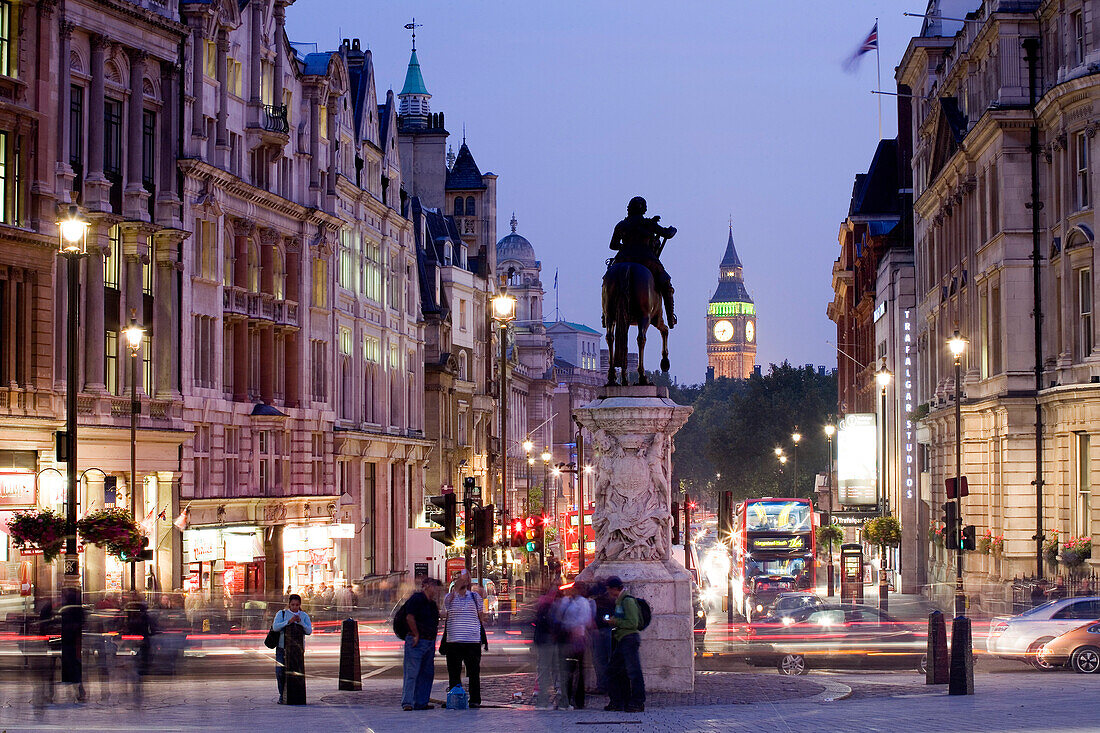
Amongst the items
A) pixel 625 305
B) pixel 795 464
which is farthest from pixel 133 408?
pixel 795 464

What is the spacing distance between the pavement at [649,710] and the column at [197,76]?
27.5 metres

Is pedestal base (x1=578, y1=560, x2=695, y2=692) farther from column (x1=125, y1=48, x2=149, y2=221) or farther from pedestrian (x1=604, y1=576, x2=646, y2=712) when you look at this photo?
column (x1=125, y1=48, x2=149, y2=221)

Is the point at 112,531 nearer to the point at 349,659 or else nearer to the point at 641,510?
the point at 349,659

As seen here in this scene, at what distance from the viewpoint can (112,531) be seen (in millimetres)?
38906

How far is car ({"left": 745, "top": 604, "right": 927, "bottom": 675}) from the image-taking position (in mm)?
34344

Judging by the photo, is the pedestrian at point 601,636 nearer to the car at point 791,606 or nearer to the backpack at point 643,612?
the backpack at point 643,612

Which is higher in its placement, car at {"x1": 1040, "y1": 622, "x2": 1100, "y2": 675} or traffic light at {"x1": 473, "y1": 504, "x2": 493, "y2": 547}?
traffic light at {"x1": 473, "y1": 504, "x2": 493, "y2": 547}

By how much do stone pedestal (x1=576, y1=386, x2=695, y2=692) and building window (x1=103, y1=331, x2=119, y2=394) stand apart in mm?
25078

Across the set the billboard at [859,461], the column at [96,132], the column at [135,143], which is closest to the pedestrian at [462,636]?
the column at [96,132]

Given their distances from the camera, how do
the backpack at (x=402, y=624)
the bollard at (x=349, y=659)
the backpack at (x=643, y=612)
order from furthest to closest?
1. the bollard at (x=349, y=659)
2. the backpack at (x=402, y=624)
3. the backpack at (x=643, y=612)

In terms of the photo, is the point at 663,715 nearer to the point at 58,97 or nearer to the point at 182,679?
the point at 182,679

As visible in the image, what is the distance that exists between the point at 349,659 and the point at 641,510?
5334 millimetres

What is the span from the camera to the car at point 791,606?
39.6 meters

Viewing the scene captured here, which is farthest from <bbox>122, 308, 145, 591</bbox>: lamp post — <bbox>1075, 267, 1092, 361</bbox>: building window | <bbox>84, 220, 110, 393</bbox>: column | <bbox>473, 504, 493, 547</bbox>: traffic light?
<bbox>1075, 267, 1092, 361</bbox>: building window
